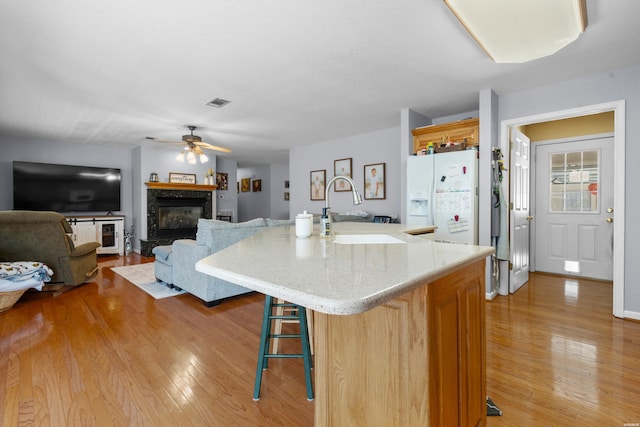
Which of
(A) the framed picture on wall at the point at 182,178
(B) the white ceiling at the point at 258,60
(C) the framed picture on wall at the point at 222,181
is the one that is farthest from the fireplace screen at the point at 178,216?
(B) the white ceiling at the point at 258,60

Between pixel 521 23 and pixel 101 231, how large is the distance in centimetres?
716

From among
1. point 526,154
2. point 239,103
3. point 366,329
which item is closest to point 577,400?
point 366,329

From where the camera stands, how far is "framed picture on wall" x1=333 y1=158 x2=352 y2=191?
233 inches

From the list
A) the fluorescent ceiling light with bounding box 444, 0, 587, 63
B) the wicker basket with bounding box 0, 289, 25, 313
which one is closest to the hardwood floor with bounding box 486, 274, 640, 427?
the fluorescent ceiling light with bounding box 444, 0, 587, 63

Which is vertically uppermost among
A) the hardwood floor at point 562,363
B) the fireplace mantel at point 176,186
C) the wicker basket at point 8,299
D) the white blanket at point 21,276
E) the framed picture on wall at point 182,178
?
the framed picture on wall at point 182,178

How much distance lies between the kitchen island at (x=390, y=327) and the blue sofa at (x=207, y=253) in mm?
2146

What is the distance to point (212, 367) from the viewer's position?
2.01 m

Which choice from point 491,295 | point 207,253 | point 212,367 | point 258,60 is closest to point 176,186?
point 207,253

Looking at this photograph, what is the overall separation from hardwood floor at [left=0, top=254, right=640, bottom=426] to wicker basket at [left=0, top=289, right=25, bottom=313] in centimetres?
6

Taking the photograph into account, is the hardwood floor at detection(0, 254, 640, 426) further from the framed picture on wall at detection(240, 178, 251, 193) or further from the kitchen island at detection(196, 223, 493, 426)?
the framed picture on wall at detection(240, 178, 251, 193)

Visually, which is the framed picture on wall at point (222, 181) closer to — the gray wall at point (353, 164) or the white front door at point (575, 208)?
the gray wall at point (353, 164)

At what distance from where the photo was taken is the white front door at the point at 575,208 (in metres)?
4.14

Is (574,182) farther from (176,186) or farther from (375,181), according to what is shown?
(176,186)

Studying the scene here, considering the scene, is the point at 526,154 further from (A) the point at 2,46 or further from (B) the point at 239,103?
(A) the point at 2,46
